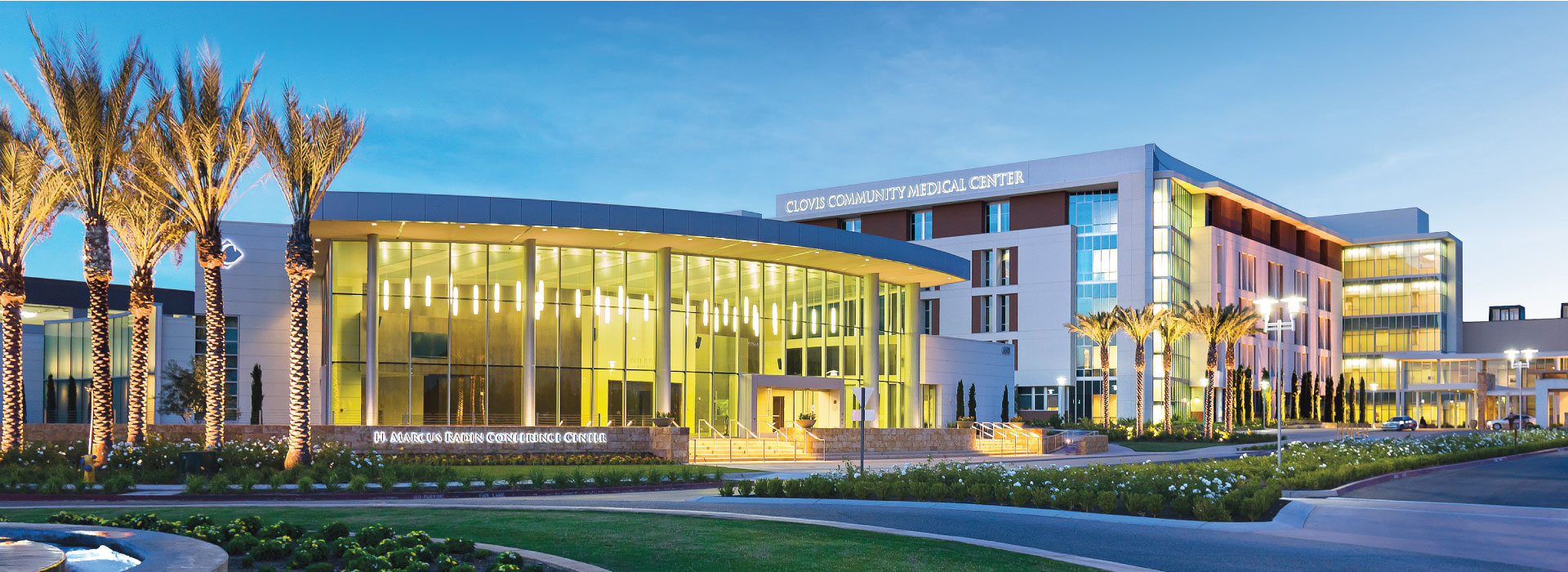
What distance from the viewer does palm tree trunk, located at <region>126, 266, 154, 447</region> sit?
96.6 feet

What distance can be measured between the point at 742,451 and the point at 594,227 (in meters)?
9.29

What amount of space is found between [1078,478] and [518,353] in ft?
90.0

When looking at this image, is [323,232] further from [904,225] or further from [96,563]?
[904,225]

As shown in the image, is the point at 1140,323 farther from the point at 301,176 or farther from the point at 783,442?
the point at 301,176

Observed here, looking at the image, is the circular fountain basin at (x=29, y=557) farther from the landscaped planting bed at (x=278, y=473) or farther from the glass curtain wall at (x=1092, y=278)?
the glass curtain wall at (x=1092, y=278)

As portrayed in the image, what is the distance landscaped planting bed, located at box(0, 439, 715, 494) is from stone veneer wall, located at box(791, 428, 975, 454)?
32.3 feet

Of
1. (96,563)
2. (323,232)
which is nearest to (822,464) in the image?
(323,232)

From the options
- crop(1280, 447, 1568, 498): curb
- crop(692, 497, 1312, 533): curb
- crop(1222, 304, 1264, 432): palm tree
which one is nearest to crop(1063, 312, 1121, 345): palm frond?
crop(1222, 304, 1264, 432): palm tree

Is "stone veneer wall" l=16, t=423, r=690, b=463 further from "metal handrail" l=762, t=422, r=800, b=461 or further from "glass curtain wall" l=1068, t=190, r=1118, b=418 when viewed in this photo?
"glass curtain wall" l=1068, t=190, r=1118, b=418

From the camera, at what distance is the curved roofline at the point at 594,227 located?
39250 millimetres

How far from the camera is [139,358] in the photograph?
30250mm

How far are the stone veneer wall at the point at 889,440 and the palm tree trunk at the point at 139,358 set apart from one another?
20.3 m

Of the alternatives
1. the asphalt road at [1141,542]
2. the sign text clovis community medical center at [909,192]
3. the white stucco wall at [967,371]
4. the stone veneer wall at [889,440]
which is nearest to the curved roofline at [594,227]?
the stone veneer wall at [889,440]

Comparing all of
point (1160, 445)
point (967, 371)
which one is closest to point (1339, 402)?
point (967, 371)
